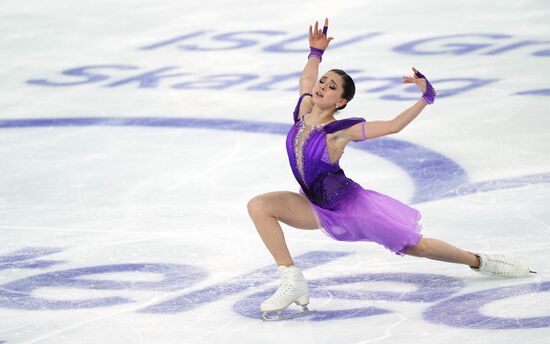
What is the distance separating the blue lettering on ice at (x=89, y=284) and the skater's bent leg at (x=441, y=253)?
1.02m

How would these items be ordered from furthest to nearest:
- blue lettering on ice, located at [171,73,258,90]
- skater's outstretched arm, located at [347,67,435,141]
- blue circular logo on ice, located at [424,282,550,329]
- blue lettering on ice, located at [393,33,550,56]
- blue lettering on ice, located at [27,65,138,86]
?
blue lettering on ice, located at [27,65,138,86]
blue lettering on ice, located at [393,33,550,56]
blue lettering on ice, located at [171,73,258,90]
skater's outstretched arm, located at [347,67,435,141]
blue circular logo on ice, located at [424,282,550,329]

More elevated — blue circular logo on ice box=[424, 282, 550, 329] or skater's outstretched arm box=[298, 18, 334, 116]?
skater's outstretched arm box=[298, 18, 334, 116]

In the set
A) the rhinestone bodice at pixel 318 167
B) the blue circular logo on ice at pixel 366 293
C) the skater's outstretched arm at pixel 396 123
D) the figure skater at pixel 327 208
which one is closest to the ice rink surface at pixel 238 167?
the blue circular logo on ice at pixel 366 293

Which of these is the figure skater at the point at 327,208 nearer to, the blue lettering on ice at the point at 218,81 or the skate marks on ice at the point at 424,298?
the skate marks on ice at the point at 424,298

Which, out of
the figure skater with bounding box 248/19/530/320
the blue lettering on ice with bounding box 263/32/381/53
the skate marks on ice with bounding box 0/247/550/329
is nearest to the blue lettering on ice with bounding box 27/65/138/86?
the blue lettering on ice with bounding box 263/32/381/53

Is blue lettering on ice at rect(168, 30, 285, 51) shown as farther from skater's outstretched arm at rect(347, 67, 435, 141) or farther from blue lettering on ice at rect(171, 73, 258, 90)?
skater's outstretched arm at rect(347, 67, 435, 141)

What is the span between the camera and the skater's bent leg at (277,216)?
443cm

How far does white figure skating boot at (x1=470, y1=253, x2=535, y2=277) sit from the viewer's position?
457cm

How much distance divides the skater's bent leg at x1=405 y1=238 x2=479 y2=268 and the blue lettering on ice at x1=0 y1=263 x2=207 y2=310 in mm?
1018

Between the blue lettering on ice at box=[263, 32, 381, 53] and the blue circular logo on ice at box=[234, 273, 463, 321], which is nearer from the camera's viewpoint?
the blue circular logo on ice at box=[234, 273, 463, 321]

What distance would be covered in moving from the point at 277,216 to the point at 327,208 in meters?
0.20

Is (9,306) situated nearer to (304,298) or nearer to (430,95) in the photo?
(304,298)

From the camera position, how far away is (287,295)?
4324 mm

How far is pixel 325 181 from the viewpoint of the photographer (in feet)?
14.6
